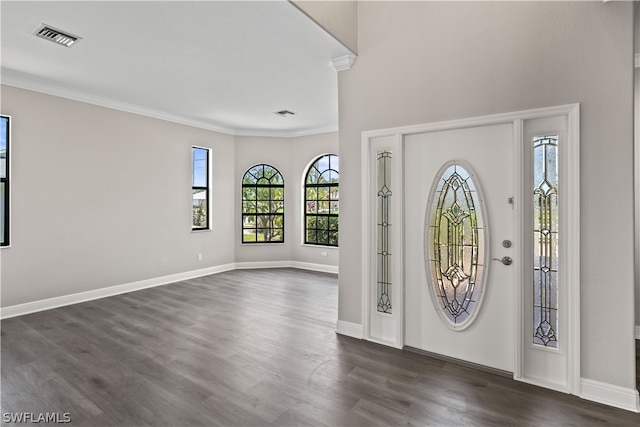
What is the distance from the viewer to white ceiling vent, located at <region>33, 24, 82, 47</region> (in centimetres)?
303

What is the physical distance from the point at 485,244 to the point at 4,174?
17.6ft

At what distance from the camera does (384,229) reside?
3447 mm

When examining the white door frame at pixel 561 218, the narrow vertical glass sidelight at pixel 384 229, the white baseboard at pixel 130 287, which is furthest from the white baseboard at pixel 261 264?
the white door frame at pixel 561 218

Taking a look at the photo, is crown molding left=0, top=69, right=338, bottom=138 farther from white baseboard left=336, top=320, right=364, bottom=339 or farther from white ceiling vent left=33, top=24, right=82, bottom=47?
white baseboard left=336, top=320, right=364, bottom=339

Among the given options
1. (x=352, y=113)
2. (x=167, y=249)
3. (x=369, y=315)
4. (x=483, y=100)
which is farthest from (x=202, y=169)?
(x=483, y=100)

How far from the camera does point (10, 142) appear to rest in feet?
13.7

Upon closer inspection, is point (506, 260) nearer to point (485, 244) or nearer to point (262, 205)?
point (485, 244)

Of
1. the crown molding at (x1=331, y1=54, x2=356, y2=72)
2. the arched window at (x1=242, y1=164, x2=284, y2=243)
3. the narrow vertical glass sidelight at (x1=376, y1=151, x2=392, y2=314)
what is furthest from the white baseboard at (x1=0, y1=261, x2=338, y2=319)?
the crown molding at (x1=331, y1=54, x2=356, y2=72)

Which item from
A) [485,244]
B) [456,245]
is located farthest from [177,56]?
[485,244]

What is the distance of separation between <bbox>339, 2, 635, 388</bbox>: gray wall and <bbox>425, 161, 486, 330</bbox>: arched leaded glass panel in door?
24.0 inches

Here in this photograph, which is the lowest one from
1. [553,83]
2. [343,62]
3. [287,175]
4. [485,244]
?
[485,244]

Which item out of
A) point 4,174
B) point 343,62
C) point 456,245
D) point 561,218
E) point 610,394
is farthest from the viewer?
point 4,174

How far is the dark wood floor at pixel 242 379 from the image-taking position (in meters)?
2.24

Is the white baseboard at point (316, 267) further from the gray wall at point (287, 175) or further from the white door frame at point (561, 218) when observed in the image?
the white door frame at point (561, 218)
